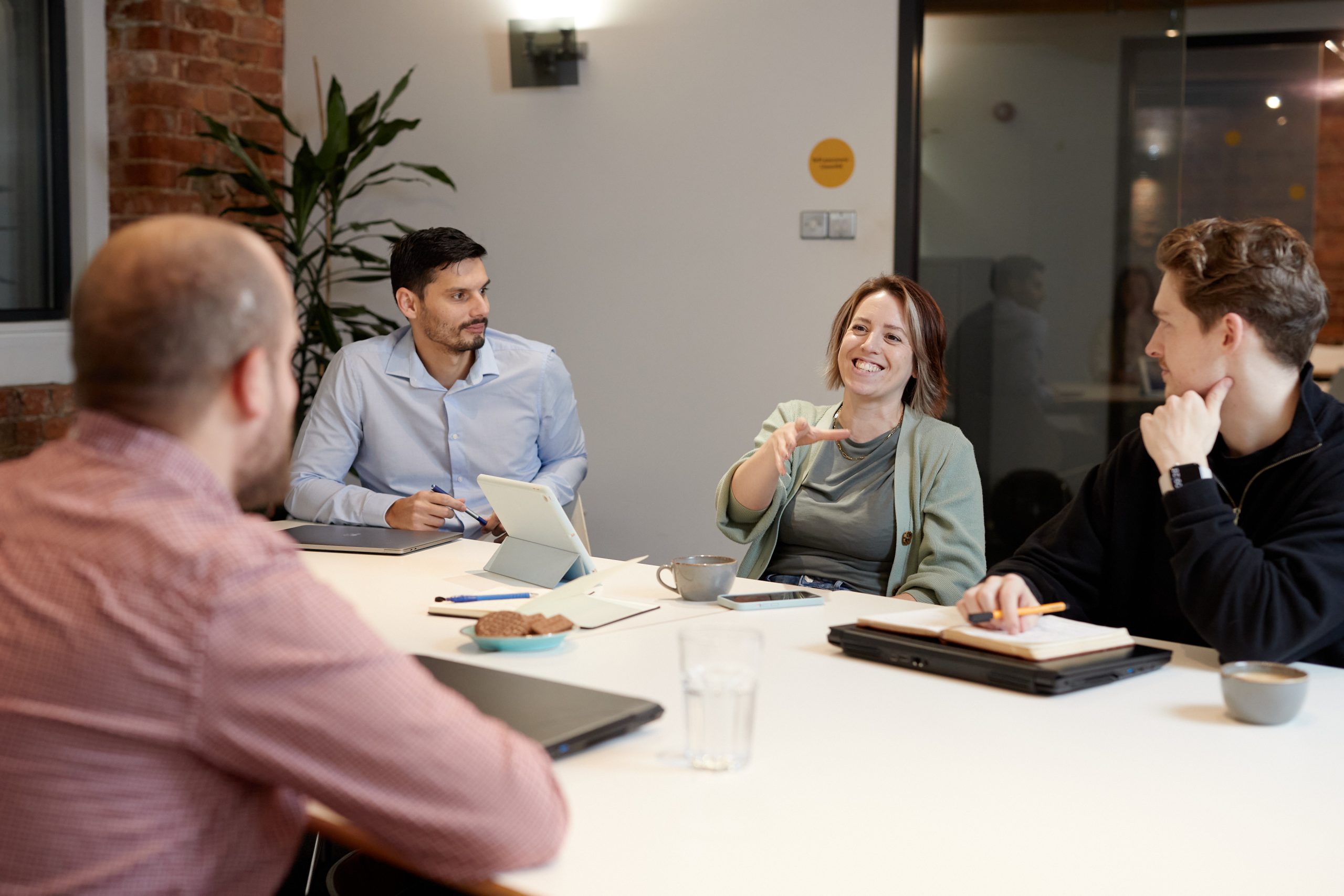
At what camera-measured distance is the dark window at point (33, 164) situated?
13.6 ft

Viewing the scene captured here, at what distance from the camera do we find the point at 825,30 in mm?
3934

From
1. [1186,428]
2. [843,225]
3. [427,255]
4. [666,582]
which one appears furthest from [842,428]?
[843,225]

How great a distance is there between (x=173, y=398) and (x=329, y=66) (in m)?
4.15

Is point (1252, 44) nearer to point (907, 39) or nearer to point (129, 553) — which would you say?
point (907, 39)

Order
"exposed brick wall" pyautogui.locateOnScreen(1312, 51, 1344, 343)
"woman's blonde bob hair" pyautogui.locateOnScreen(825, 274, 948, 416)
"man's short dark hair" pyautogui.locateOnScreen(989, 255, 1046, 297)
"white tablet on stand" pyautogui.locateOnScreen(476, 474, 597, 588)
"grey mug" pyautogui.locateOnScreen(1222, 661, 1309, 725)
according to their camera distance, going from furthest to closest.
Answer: "exposed brick wall" pyautogui.locateOnScreen(1312, 51, 1344, 343), "man's short dark hair" pyautogui.locateOnScreen(989, 255, 1046, 297), "woman's blonde bob hair" pyautogui.locateOnScreen(825, 274, 948, 416), "white tablet on stand" pyautogui.locateOnScreen(476, 474, 597, 588), "grey mug" pyautogui.locateOnScreen(1222, 661, 1309, 725)

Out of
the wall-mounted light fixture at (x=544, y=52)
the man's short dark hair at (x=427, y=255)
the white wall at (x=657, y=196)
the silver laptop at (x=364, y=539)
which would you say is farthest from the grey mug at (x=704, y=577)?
the wall-mounted light fixture at (x=544, y=52)

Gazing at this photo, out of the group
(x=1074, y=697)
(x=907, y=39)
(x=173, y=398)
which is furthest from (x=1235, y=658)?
(x=907, y=39)

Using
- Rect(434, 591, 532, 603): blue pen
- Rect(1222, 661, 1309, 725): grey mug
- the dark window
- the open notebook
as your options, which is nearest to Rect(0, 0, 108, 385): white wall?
the dark window

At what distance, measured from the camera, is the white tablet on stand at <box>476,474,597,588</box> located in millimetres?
2109

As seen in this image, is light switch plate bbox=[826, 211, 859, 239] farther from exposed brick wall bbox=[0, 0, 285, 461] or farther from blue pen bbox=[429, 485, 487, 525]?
exposed brick wall bbox=[0, 0, 285, 461]

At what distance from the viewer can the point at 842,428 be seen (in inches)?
100

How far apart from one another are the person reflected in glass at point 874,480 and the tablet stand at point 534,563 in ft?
1.31

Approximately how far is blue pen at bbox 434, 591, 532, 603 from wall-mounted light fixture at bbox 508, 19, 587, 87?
2752 millimetres

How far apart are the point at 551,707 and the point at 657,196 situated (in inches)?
123
